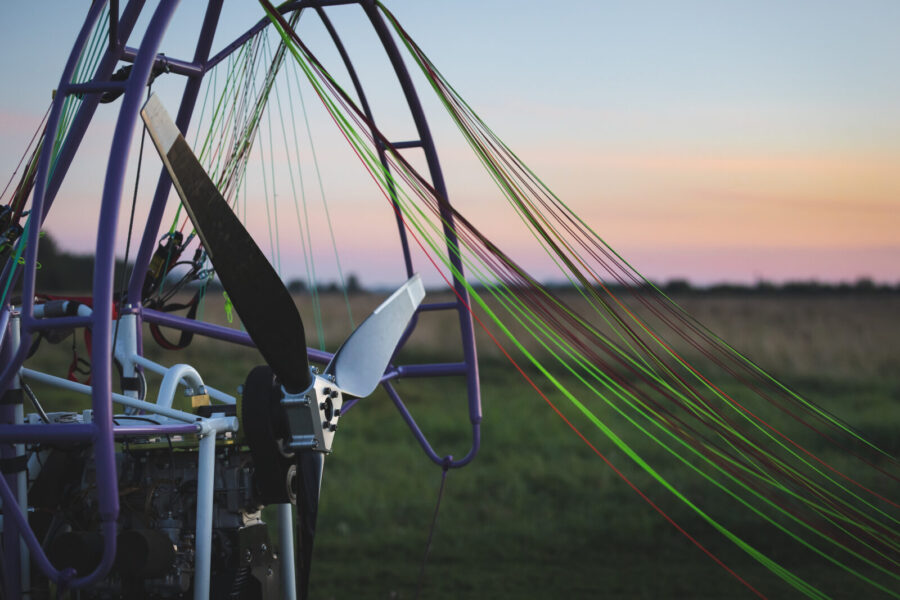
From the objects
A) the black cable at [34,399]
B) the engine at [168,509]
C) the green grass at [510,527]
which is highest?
the black cable at [34,399]

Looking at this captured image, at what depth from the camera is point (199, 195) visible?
4.91m

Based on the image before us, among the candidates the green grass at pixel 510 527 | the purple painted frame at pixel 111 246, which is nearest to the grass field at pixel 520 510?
the green grass at pixel 510 527

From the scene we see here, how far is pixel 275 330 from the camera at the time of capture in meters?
5.23

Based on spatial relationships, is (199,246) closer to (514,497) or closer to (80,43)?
(80,43)

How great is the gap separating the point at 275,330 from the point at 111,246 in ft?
3.69

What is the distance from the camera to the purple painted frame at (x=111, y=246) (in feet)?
14.4

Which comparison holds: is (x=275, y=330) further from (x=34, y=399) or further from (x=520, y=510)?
(x=520, y=510)

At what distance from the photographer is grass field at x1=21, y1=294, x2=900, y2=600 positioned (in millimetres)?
12352

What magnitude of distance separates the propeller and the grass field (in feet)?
20.6

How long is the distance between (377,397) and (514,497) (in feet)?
22.7

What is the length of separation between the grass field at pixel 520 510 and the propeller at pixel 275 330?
6283mm

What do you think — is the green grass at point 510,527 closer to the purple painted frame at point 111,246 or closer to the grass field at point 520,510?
the grass field at point 520,510

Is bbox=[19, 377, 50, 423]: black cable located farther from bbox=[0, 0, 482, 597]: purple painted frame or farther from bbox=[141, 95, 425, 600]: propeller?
bbox=[141, 95, 425, 600]: propeller

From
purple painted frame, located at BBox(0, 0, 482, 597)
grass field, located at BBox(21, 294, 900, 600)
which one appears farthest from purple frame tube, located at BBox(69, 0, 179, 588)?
grass field, located at BBox(21, 294, 900, 600)
